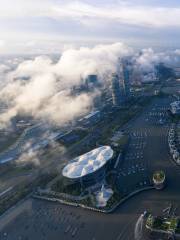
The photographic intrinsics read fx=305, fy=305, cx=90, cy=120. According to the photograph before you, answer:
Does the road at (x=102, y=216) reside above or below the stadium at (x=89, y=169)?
below

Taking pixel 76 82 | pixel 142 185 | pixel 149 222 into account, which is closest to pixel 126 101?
pixel 76 82

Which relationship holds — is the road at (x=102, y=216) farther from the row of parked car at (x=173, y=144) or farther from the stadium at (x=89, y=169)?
the stadium at (x=89, y=169)

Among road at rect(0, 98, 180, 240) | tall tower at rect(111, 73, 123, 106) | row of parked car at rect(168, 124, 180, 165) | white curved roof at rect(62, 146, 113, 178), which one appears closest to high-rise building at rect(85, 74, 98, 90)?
tall tower at rect(111, 73, 123, 106)

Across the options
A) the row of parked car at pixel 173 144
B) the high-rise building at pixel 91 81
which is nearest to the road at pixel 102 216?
the row of parked car at pixel 173 144

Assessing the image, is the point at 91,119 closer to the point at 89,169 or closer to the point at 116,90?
the point at 116,90

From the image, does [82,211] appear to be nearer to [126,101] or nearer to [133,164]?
[133,164]
